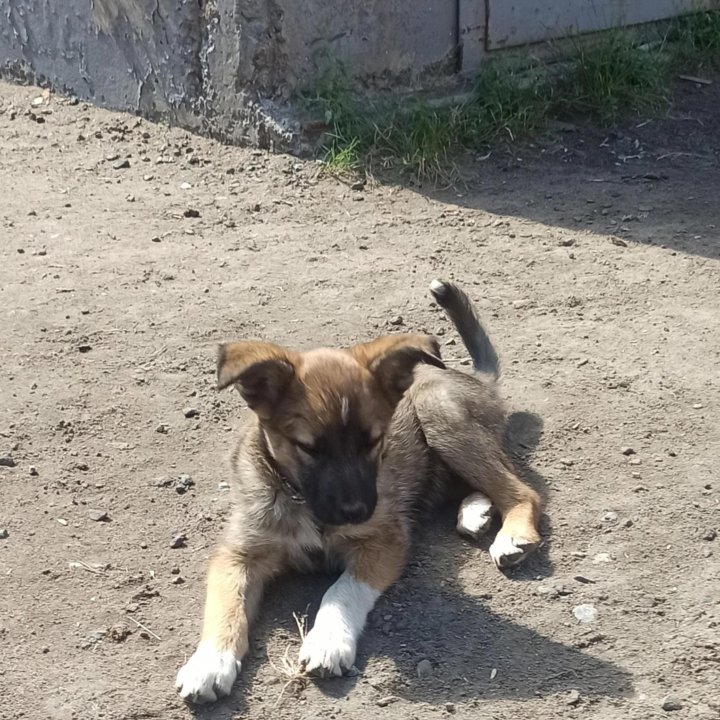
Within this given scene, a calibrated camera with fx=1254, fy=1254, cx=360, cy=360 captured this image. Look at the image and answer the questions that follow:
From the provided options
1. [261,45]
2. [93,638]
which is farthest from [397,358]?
[261,45]

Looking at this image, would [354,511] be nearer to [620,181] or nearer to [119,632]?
[119,632]

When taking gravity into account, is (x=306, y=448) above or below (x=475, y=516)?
above

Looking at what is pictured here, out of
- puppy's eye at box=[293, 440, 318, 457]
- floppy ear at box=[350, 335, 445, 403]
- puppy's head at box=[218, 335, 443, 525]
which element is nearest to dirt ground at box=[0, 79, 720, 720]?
puppy's head at box=[218, 335, 443, 525]

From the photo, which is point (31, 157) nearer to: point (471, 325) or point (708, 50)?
point (471, 325)

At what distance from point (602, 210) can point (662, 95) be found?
5.94ft

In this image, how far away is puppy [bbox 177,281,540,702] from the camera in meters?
3.97

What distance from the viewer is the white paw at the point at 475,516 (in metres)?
4.57

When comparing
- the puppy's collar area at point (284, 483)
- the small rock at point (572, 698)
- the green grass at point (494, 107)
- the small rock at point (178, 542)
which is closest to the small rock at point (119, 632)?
the small rock at point (178, 542)

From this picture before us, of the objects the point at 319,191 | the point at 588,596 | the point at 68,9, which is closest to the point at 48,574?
the point at 588,596

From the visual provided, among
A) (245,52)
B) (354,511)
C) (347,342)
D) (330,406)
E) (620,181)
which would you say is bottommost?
(620,181)

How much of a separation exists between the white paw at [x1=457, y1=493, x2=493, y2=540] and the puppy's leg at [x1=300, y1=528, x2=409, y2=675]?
0.81 ft

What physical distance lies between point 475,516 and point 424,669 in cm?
90

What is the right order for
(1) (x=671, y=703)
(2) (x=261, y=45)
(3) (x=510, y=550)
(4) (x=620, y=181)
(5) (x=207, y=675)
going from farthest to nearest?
(2) (x=261, y=45)
(4) (x=620, y=181)
(3) (x=510, y=550)
(5) (x=207, y=675)
(1) (x=671, y=703)

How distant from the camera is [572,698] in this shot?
12.1 feet
